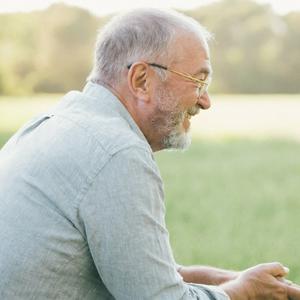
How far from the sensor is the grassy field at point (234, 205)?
586 cm

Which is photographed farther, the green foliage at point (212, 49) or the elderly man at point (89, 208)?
the green foliage at point (212, 49)

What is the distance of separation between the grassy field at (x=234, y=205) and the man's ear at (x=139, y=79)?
8.41 feet

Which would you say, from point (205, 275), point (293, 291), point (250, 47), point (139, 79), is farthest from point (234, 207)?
point (250, 47)

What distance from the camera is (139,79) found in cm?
266

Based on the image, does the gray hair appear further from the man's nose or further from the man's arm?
the man's arm

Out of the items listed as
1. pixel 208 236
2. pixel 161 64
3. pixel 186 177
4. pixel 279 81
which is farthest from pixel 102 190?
pixel 279 81

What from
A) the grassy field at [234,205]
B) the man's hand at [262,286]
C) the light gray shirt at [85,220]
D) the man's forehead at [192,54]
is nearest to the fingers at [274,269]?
the man's hand at [262,286]

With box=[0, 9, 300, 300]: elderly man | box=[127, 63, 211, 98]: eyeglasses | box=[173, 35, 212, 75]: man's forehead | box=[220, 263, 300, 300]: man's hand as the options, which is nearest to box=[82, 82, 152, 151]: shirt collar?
box=[0, 9, 300, 300]: elderly man

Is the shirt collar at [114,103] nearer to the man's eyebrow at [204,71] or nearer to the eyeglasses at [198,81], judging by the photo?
the eyeglasses at [198,81]

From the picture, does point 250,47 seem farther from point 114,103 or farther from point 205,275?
point 114,103

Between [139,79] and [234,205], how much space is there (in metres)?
5.71

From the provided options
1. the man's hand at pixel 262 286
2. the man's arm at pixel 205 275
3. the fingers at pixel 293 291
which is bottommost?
the man's arm at pixel 205 275

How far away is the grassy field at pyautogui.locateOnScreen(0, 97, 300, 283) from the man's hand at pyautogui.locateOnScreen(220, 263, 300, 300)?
2132 millimetres

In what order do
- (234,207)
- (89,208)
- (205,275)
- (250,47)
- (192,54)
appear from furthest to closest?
(250,47), (234,207), (205,275), (192,54), (89,208)
